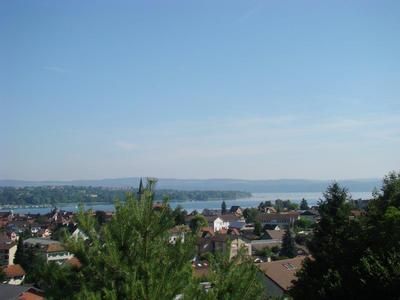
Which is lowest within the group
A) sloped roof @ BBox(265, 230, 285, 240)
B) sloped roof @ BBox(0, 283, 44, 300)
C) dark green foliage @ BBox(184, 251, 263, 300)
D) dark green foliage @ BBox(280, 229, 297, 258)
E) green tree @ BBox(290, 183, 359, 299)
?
sloped roof @ BBox(265, 230, 285, 240)

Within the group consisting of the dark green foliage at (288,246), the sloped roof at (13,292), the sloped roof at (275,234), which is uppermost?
the sloped roof at (13,292)

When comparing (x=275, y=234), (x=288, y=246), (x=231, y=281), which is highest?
(x=231, y=281)

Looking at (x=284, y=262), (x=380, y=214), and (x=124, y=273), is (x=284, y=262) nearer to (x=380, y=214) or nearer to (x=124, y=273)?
(x=380, y=214)

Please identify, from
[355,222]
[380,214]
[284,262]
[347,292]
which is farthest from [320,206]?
[284,262]

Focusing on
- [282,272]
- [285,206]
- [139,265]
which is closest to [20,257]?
[282,272]

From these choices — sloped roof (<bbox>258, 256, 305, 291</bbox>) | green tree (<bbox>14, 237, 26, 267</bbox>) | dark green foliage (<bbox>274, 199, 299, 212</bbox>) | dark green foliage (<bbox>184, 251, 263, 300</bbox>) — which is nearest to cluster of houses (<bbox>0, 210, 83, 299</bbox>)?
green tree (<bbox>14, 237, 26, 267</bbox>)

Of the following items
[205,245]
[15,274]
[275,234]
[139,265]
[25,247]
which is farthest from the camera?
[275,234]

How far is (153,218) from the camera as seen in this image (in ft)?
15.2

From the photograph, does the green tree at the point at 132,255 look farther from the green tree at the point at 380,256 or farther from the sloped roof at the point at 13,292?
the sloped roof at the point at 13,292

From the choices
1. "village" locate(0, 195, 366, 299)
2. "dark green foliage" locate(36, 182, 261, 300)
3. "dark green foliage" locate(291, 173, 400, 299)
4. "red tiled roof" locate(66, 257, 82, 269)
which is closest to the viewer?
"dark green foliage" locate(36, 182, 261, 300)

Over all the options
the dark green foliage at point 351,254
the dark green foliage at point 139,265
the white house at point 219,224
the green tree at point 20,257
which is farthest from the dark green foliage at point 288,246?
the dark green foliage at point 139,265

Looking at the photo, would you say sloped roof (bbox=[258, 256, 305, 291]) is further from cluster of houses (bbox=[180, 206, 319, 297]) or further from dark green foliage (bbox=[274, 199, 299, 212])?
dark green foliage (bbox=[274, 199, 299, 212])

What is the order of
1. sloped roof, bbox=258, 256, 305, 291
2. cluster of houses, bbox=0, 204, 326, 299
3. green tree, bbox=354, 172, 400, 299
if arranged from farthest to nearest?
sloped roof, bbox=258, 256, 305, 291, green tree, bbox=354, 172, 400, 299, cluster of houses, bbox=0, 204, 326, 299

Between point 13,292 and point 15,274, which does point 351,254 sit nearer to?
point 13,292
